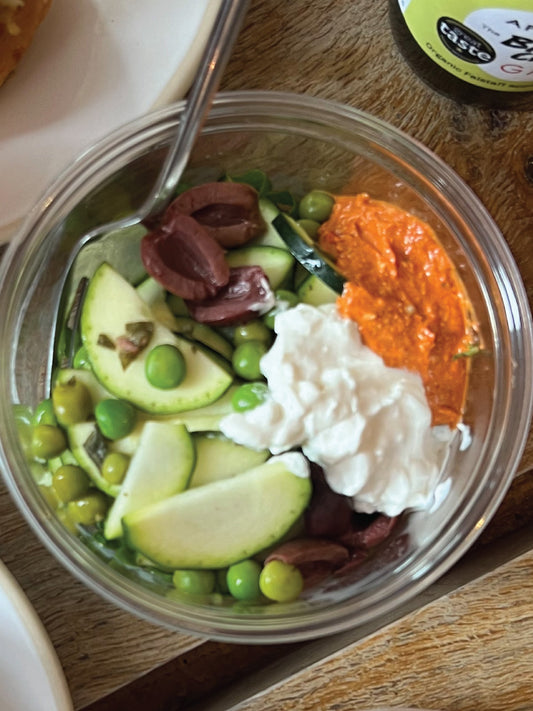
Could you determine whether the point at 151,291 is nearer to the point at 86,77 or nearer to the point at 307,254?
the point at 307,254

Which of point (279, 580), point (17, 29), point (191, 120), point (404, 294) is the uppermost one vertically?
point (17, 29)

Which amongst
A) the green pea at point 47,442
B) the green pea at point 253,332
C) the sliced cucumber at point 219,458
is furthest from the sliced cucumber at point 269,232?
the green pea at point 47,442

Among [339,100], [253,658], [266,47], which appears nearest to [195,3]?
[266,47]

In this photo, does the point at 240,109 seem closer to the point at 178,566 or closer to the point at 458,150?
the point at 458,150

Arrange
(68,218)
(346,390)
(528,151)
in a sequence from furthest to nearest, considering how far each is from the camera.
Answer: (528,151), (68,218), (346,390)

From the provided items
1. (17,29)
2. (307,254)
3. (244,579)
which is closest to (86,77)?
(17,29)

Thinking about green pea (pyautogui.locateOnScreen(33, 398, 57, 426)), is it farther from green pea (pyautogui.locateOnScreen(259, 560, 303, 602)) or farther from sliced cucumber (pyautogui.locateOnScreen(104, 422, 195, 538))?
green pea (pyautogui.locateOnScreen(259, 560, 303, 602))

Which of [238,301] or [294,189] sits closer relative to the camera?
[238,301]
